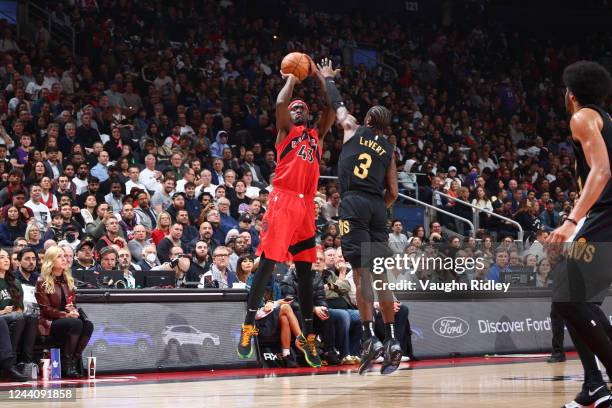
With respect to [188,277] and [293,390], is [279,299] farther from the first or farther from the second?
[293,390]

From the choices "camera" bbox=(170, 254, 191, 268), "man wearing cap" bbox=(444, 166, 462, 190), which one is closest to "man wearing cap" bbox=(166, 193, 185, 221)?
"camera" bbox=(170, 254, 191, 268)

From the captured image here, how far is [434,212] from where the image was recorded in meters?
17.9

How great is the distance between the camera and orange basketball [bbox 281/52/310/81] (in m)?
7.86

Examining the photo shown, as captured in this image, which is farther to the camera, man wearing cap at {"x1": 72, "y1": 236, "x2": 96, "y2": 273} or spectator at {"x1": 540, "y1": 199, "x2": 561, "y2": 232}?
spectator at {"x1": 540, "y1": 199, "x2": 561, "y2": 232}

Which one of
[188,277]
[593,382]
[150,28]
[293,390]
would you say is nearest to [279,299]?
[188,277]

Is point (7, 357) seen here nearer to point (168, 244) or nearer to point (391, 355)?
point (168, 244)

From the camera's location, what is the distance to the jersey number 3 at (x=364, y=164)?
26.8 feet

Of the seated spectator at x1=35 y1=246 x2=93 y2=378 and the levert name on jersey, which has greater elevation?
the levert name on jersey

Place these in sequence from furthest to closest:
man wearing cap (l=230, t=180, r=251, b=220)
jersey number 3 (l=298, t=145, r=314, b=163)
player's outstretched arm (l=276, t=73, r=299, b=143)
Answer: man wearing cap (l=230, t=180, r=251, b=220) → jersey number 3 (l=298, t=145, r=314, b=163) → player's outstretched arm (l=276, t=73, r=299, b=143)

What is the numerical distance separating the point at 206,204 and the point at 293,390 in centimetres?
706

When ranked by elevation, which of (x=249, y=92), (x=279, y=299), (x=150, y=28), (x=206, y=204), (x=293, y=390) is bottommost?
(x=293, y=390)

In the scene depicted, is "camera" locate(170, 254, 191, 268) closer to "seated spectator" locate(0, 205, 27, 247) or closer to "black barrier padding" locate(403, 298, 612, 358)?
"seated spectator" locate(0, 205, 27, 247)

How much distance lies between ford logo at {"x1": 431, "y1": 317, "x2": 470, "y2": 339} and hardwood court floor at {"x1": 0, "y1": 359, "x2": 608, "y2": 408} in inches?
94.1

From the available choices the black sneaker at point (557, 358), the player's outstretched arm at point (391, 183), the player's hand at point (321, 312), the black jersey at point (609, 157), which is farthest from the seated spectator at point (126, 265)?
the black jersey at point (609, 157)
